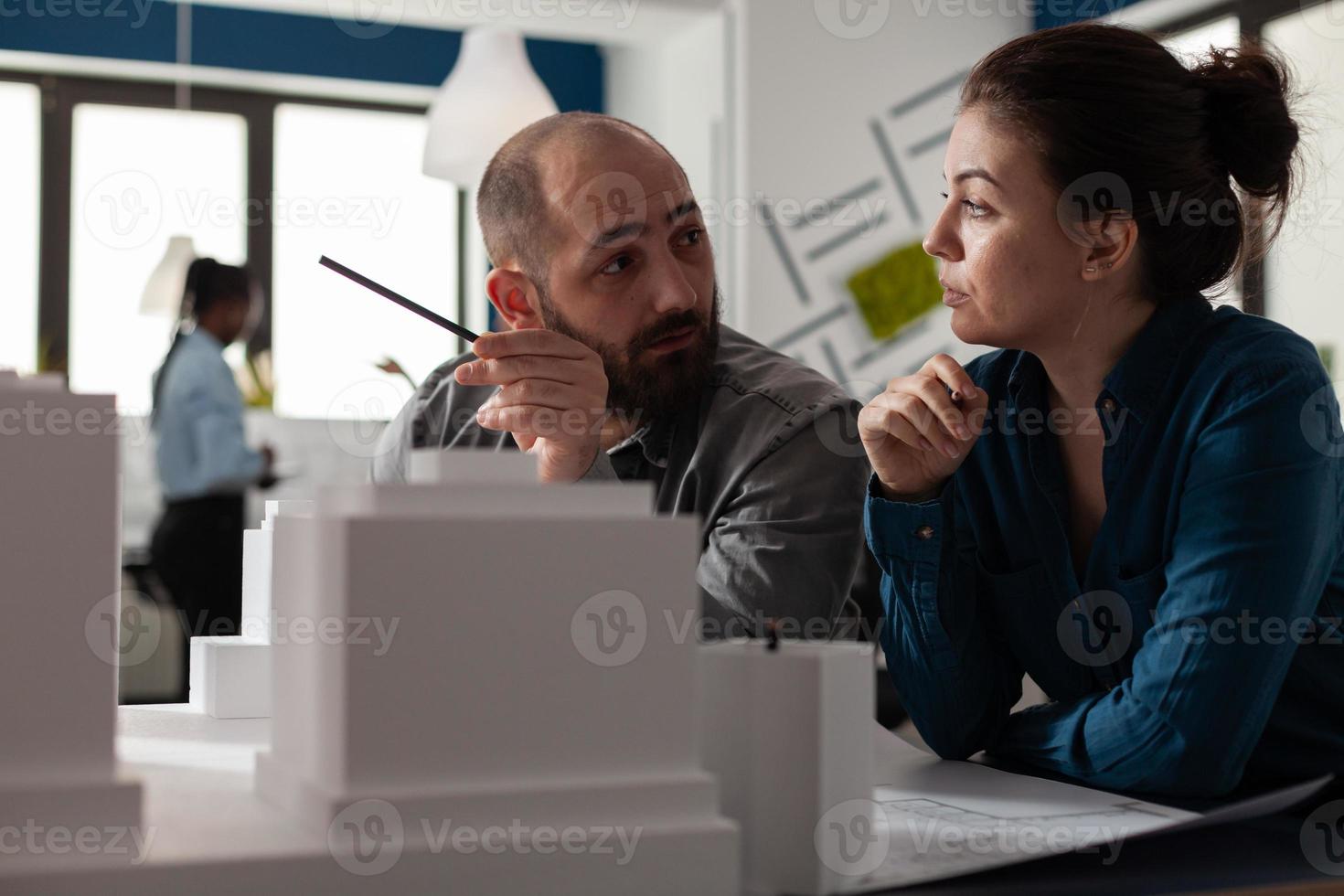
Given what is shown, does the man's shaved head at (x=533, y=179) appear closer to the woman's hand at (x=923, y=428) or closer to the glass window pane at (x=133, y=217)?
the woman's hand at (x=923, y=428)

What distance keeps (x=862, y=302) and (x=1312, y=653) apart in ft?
12.6

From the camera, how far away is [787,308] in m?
4.73

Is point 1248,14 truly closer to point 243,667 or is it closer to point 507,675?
point 243,667

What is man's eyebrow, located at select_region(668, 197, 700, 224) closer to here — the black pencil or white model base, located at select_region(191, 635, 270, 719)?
the black pencil

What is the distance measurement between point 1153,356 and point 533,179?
740 mm

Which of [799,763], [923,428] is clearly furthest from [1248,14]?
[799,763]

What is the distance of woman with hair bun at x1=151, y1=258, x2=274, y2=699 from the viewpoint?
151 inches

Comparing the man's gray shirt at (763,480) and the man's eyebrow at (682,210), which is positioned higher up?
the man's eyebrow at (682,210)

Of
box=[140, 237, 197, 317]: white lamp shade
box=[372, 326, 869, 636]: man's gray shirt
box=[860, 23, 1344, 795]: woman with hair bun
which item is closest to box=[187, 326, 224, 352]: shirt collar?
box=[140, 237, 197, 317]: white lamp shade

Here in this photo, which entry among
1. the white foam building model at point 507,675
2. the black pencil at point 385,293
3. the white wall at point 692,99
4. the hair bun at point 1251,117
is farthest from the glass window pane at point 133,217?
the white foam building model at point 507,675

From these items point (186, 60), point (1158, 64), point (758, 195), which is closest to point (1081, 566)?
point (1158, 64)

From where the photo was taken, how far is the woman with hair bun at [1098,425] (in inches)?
37.8

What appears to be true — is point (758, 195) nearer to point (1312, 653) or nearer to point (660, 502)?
point (660, 502)

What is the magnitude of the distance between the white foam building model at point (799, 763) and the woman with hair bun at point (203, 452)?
3386mm
